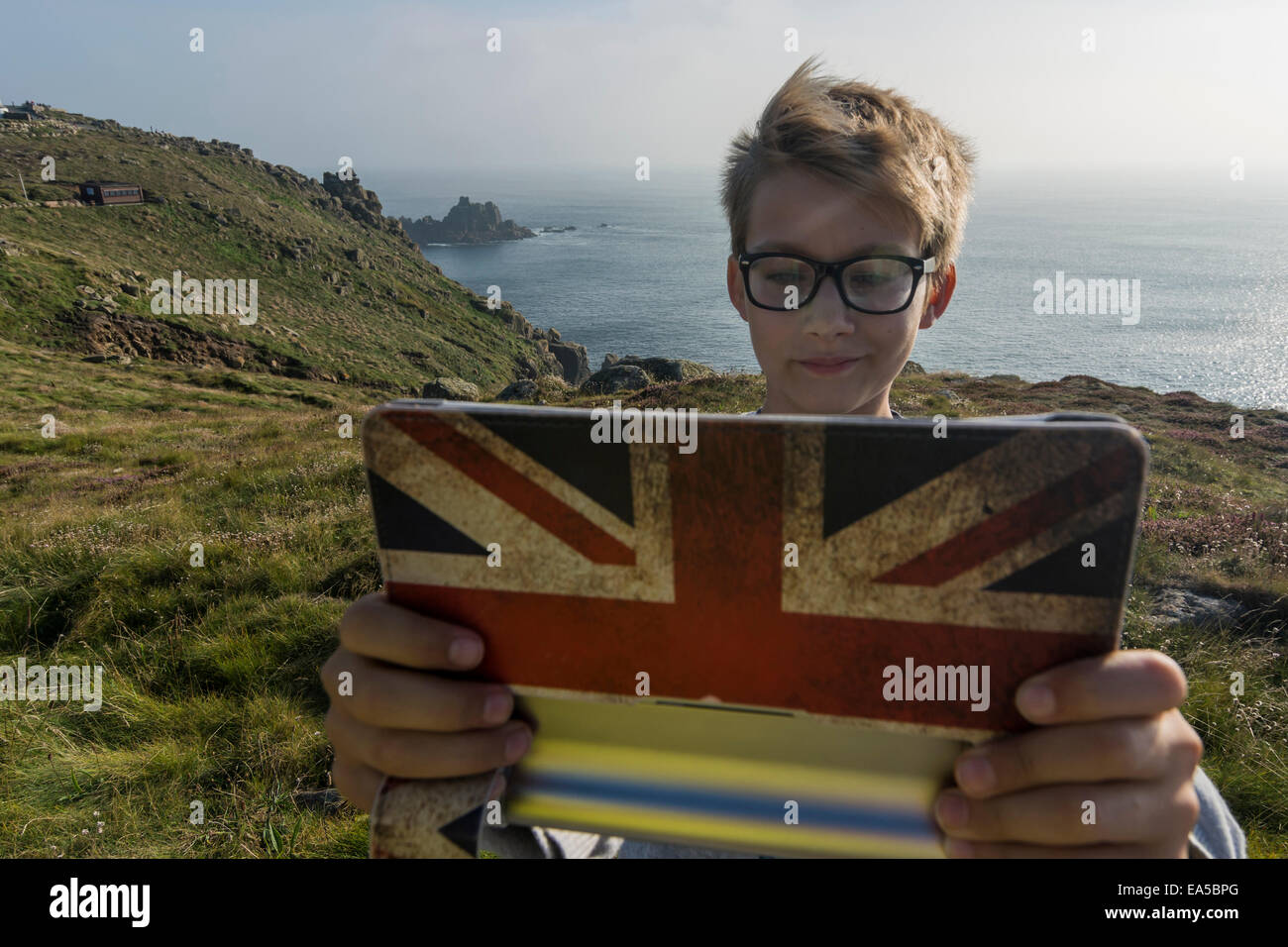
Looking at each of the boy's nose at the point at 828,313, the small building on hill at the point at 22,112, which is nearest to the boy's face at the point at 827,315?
the boy's nose at the point at 828,313

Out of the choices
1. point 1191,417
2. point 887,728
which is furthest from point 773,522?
point 1191,417

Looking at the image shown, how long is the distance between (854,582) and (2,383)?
35.2 meters

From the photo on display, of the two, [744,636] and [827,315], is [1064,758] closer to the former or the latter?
[744,636]

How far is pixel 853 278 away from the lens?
6.75 ft

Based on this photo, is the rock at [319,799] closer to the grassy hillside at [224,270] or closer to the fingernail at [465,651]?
the fingernail at [465,651]

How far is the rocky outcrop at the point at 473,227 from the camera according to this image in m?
164

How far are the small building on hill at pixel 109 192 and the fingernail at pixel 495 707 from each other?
244 ft

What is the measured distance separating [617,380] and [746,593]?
2694 centimetres

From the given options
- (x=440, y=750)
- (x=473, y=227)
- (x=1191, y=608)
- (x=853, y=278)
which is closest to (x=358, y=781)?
(x=440, y=750)

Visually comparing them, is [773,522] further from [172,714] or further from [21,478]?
[21,478]

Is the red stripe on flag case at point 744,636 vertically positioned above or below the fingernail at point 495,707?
above

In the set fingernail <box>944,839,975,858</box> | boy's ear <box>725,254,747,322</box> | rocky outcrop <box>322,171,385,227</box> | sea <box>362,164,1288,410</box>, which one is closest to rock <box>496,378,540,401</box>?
sea <box>362,164,1288,410</box>

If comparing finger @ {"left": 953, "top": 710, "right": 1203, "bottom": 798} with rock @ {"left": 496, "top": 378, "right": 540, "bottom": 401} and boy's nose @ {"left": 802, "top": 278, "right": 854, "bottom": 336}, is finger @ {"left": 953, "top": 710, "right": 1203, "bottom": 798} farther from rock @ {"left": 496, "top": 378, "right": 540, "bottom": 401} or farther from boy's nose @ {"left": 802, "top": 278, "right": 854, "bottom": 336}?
rock @ {"left": 496, "top": 378, "right": 540, "bottom": 401}

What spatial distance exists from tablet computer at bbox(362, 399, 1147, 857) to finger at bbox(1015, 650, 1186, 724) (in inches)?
Answer: 0.9
